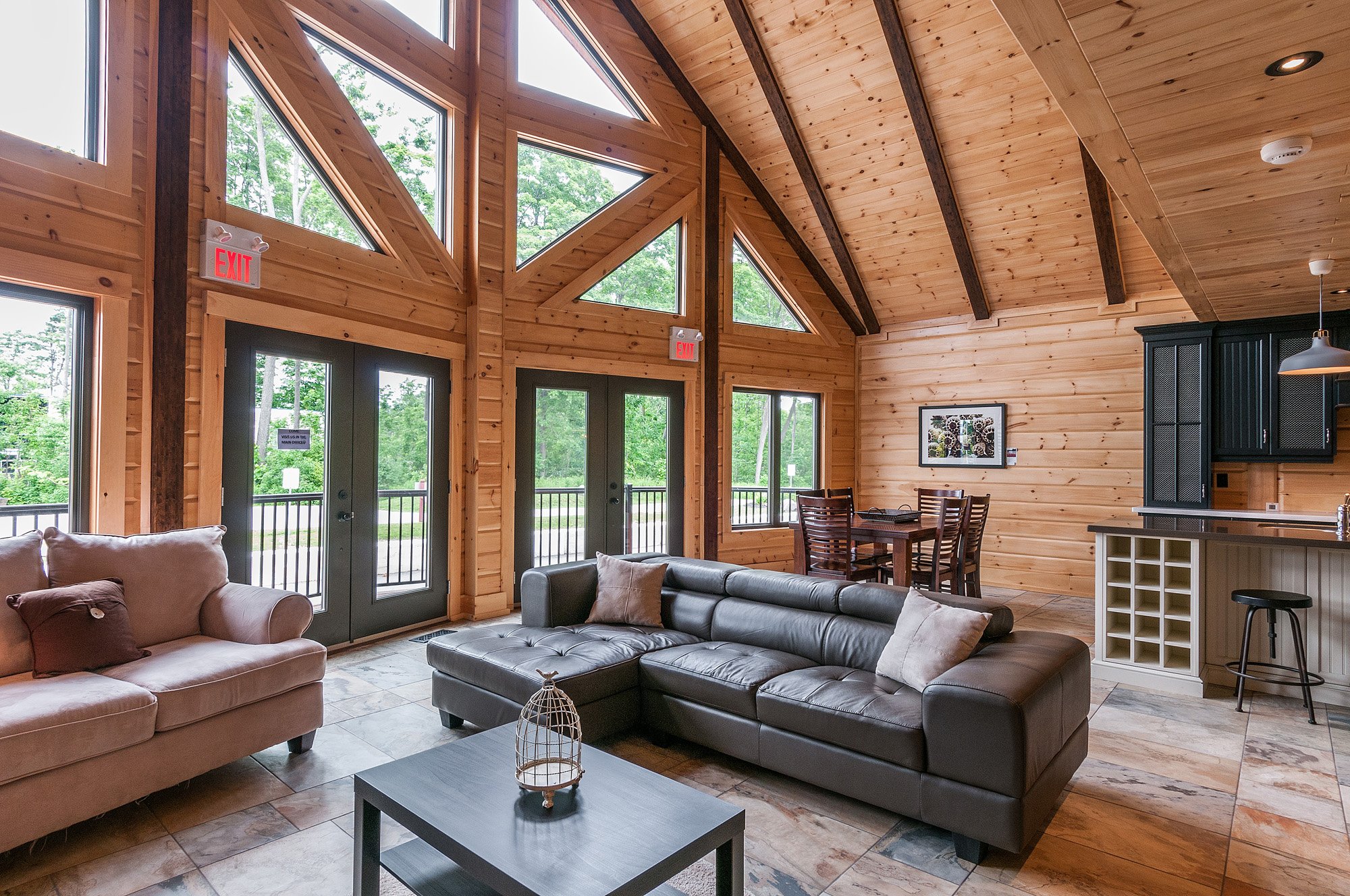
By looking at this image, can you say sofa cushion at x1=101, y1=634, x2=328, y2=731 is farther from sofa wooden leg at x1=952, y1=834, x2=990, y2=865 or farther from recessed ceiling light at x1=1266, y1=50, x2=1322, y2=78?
recessed ceiling light at x1=1266, y1=50, x2=1322, y2=78

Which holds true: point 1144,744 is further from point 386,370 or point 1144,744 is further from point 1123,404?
point 386,370

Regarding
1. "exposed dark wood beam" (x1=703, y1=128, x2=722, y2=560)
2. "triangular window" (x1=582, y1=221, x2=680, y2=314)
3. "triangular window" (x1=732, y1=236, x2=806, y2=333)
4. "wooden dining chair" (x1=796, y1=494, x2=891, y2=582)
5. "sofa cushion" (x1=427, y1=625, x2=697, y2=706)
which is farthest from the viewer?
"triangular window" (x1=732, y1=236, x2=806, y2=333)

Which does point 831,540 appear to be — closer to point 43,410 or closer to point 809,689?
point 809,689

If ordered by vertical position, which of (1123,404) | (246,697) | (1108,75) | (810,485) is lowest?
(246,697)

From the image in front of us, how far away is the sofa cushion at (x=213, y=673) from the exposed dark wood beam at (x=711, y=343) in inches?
186

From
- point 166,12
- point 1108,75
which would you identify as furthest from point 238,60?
point 1108,75

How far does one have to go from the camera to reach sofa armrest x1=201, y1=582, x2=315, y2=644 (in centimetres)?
321

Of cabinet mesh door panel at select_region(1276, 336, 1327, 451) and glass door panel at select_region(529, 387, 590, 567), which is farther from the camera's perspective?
glass door panel at select_region(529, 387, 590, 567)

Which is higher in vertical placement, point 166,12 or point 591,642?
point 166,12

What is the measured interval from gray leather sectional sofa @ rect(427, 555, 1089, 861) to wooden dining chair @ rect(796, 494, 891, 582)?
1.68m

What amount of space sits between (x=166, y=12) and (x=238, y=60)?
444mm

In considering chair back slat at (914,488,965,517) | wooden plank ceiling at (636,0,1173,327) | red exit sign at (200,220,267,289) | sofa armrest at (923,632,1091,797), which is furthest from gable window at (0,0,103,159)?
chair back slat at (914,488,965,517)

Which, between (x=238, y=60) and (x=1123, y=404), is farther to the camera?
(x=1123, y=404)

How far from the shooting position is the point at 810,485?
8.57m
